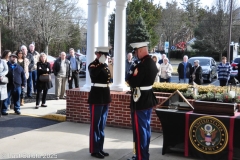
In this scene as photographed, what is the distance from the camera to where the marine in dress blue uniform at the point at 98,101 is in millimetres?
5766

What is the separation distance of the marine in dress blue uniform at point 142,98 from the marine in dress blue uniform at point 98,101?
27.0 inches

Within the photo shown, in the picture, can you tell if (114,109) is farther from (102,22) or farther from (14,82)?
(14,82)

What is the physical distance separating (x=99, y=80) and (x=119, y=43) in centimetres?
255

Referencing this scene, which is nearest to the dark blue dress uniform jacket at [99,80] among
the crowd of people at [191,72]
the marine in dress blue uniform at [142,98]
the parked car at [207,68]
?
the marine in dress blue uniform at [142,98]

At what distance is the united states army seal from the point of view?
5.40 metres

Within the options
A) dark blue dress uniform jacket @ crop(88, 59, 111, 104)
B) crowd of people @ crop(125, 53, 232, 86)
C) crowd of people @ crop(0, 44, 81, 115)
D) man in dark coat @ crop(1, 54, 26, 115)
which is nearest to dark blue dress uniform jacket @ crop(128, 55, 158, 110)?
dark blue dress uniform jacket @ crop(88, 59, 111, 104)

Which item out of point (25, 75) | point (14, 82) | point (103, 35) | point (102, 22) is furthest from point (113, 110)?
point (25, 75)

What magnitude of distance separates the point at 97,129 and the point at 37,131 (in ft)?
7.26

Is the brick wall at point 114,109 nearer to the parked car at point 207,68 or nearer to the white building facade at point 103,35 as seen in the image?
the white building facade at point 103,35

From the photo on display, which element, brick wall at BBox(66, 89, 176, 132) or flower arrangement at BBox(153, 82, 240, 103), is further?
brick wall at BBox(66, 89, 176, 132)

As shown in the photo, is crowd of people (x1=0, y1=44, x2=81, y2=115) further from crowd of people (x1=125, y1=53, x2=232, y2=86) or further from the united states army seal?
the united states army seal

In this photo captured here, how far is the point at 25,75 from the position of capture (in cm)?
1079

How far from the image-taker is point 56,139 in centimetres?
684

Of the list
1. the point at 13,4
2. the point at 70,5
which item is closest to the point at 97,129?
the point at 70,5
